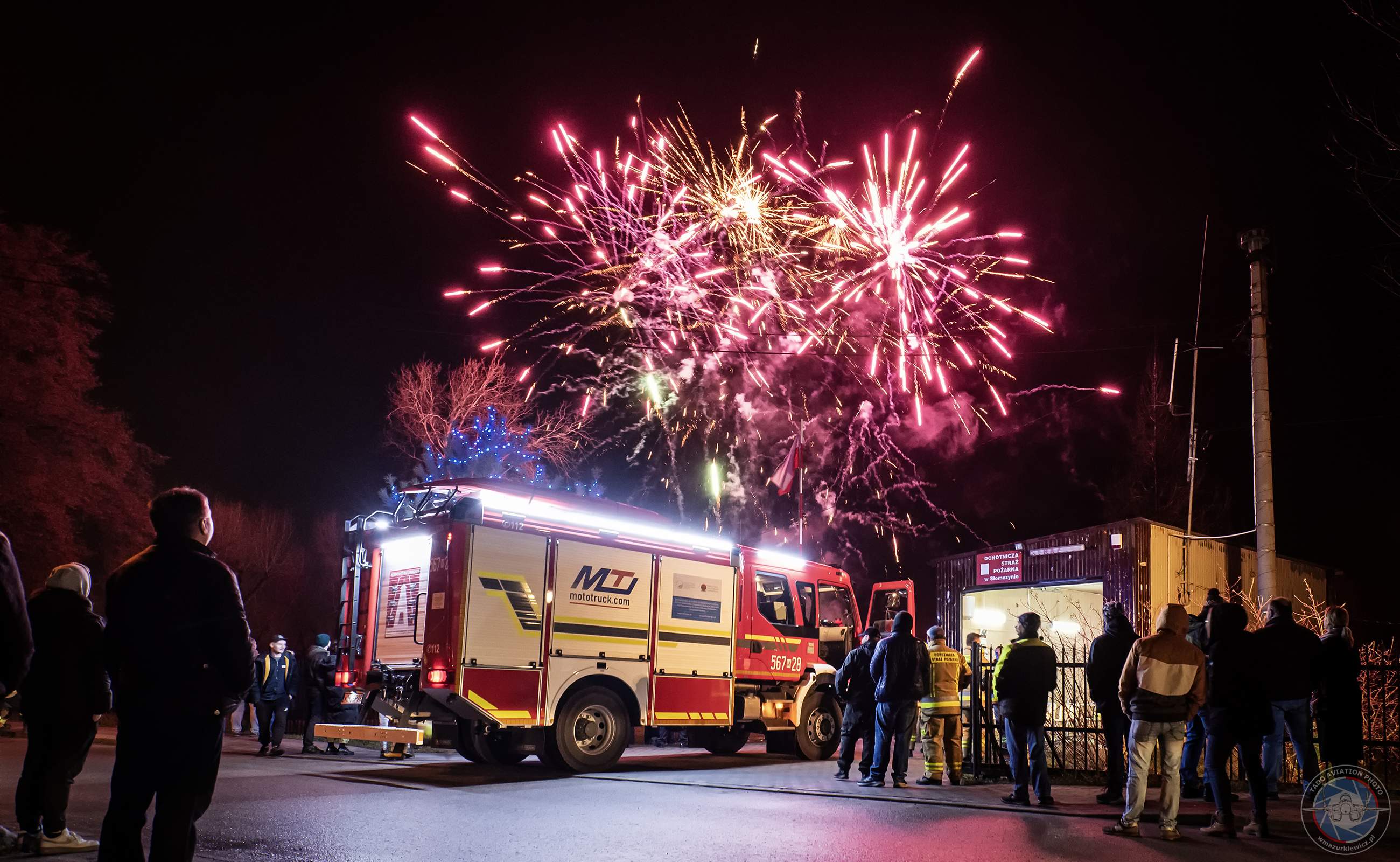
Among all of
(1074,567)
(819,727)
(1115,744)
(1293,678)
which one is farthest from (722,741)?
(1074,567)

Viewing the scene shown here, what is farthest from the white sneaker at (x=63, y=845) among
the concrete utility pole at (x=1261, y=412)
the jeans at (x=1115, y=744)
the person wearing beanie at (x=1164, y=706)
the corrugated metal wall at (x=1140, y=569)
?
the corrugated metal wall at (x=1140, y=569)

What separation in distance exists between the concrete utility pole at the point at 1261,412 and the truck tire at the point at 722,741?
760 centimetres

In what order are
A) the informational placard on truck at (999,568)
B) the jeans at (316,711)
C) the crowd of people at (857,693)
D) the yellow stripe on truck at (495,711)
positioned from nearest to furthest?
the crowd of people at (857,693), the yellow stripe on truck at (495,711), the jeans at (316,711), the informational placard on truck at (999,568)

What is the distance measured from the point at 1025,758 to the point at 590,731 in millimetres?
5204

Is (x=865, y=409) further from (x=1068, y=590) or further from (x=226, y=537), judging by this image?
(x=226, y=537)

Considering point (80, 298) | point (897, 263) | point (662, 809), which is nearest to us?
point (662, 809)

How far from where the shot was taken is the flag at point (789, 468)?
89.2 feet

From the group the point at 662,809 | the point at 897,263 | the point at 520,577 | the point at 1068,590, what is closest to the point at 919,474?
the point at 1068,590

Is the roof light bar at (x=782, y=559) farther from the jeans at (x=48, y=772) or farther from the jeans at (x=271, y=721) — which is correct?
the jeans at (x=48, y=772)

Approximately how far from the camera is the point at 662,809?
28.6ft

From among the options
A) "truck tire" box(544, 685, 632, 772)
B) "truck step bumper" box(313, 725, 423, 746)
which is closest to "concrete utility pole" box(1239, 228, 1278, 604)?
"truck tire" box(544, 685, 632, 772)

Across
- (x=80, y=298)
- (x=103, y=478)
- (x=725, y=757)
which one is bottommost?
(x=725, y=757)

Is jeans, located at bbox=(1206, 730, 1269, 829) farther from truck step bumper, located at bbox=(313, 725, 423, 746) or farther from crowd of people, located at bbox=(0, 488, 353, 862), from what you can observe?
truck step bumper, located at bbox=(313, 725, 423, 746)

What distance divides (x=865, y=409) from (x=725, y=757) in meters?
13.2
